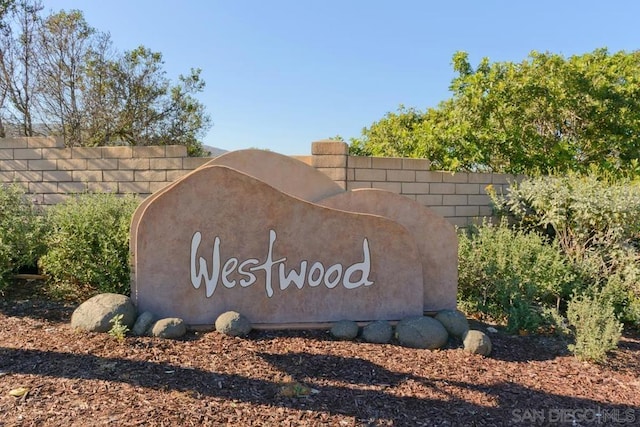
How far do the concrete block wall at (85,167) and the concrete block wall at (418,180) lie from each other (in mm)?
1744

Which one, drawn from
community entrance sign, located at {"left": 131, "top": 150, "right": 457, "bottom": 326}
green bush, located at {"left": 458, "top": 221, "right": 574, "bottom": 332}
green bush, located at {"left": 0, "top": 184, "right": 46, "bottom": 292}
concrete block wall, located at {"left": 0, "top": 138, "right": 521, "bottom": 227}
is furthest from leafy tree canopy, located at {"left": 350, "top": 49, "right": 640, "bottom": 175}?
green bush, located at {"left": 0, "top": 184, "right": 46, "bottom": 292}

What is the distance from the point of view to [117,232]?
4.54m

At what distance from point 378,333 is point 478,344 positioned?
2.79 ft

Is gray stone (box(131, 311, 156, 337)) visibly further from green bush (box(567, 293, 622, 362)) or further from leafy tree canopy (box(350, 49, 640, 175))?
leafy tree canopy (box(350, 49, 640, 175))

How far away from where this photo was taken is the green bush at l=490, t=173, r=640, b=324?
17.0ft

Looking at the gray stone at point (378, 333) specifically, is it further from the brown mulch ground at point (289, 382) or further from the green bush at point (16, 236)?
the green bush at point (16, 236)

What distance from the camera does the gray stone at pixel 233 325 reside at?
3824 mm

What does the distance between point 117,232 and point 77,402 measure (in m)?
2.17

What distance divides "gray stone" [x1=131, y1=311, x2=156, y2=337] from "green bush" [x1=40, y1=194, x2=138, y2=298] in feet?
2.68


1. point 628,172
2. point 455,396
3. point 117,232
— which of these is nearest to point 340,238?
point 455,396

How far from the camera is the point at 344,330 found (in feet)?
13.0

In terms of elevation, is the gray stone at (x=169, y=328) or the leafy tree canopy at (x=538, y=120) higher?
the leafy tree canopy at (x=538, y=120)

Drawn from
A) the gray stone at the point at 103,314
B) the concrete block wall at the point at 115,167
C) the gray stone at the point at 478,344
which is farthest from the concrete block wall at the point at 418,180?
the gray stone at the point at 103,314

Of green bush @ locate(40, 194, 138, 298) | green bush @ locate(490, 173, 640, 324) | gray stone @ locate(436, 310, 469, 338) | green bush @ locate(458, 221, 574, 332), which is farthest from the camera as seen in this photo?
green bush @ locate(490, 173, 640, 324)
